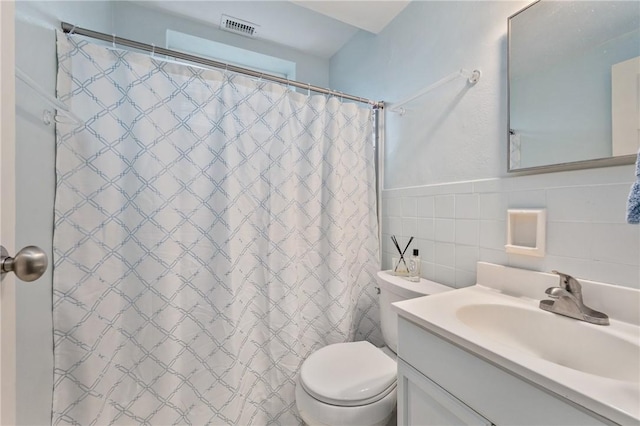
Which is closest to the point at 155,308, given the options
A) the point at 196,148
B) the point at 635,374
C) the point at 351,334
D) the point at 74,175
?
the point at 74,175

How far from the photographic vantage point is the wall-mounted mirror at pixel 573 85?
0.71m

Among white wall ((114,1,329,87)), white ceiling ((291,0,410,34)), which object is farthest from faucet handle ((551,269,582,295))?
white wall ((114,1,329,87))

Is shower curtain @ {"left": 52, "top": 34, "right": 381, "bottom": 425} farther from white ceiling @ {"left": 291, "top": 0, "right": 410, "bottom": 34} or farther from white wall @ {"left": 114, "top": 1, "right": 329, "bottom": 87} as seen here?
white wall @ {"left": 114, "top": 1, "right": 329, "bottom": 87}

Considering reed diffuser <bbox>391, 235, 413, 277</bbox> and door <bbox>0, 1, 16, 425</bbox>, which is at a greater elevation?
door <bbox>0, 1, 16, 425</bbox>

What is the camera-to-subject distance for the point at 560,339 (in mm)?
701

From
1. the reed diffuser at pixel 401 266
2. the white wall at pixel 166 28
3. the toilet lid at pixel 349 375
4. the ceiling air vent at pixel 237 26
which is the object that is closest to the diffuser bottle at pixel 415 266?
the reed diffuser at pixel 401 266

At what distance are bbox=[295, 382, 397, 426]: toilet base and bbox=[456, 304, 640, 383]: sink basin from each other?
0.46m

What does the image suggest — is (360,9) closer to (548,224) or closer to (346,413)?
(548,224)

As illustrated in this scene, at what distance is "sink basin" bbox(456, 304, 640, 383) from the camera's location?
0.60 m

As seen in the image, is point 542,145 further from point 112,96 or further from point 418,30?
point 112,96

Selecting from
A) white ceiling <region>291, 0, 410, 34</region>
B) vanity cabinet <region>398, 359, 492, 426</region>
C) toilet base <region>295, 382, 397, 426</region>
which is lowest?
toilet base <region>295, 382, 397, 426</region>

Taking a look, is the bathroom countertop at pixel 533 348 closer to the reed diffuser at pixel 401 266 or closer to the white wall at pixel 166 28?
the reed diffuser at pixel 401 266

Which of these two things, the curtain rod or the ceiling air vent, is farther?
the ceiling air vent

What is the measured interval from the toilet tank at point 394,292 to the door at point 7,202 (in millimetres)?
1102
